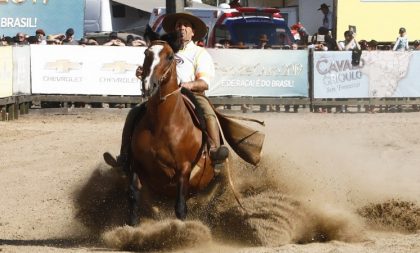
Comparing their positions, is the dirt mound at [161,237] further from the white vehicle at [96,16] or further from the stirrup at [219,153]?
the white vehicle at [96,16]

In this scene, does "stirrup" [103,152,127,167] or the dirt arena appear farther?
"stirrup" [103,152,127,167]

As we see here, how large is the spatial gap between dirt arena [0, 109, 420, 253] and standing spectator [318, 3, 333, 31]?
12230 millimetres

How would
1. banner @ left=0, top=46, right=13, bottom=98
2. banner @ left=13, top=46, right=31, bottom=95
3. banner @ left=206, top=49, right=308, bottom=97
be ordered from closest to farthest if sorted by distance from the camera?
banner @ left=0, top=46, right=13, bottom=98
banner @ left=13, top=46, right=31, bottom=95
banner @ left=206, top=49, right=308, bottom=97

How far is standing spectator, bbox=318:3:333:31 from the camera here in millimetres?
27359

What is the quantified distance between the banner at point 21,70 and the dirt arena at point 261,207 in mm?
4342

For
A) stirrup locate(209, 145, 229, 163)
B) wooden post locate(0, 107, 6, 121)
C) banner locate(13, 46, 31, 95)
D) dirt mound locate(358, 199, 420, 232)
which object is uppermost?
banner locate(13, 46, 31, 95)

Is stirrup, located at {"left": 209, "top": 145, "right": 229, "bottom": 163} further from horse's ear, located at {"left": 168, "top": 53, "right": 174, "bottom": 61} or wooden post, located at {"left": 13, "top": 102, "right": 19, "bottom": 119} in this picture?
wooden post, located at {"left": 13, "top": 102, "right": 19, "bottom": 119}

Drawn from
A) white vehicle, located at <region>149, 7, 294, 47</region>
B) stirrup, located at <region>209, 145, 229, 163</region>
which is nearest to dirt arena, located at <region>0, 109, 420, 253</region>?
stirrup, located at <region>209, 145, 229, 163</region>

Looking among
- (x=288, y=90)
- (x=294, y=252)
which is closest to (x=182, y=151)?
(x=294, y=252)

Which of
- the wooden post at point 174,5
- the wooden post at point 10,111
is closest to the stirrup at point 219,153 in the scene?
the wooden post at point 174,5

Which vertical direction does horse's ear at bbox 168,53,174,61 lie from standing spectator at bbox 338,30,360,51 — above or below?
below

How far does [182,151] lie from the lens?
841 cm

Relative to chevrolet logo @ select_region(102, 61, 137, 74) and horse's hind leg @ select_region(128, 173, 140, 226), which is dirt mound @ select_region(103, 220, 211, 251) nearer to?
horse's hind leg @ select_region(128, 173, 140, 226)

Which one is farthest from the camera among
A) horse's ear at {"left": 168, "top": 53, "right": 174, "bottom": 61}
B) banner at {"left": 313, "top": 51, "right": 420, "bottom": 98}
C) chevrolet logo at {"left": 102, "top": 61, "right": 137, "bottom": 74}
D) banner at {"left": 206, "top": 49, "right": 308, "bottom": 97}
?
banner at {"left": 313, "top": 51, "right": 420, "bottom": 98}
